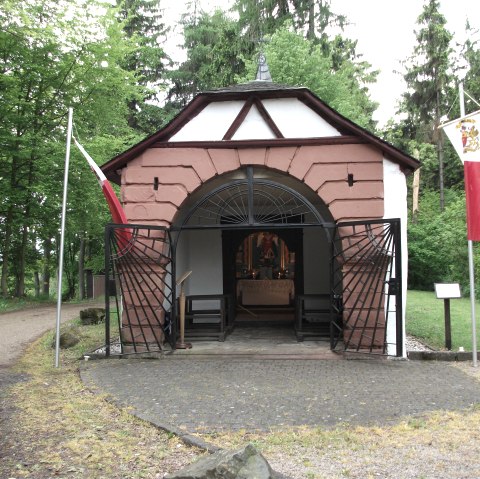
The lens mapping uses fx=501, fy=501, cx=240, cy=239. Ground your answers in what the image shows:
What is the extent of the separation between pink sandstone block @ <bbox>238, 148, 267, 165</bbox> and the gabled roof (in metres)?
0.09

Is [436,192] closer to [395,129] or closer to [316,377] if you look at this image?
[395,129]

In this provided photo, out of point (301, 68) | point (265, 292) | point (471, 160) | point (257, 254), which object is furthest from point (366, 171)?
point (301, 68)

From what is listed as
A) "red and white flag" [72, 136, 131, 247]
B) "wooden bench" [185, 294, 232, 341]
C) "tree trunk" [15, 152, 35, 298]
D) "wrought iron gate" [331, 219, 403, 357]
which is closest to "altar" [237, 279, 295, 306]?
"wooden bench" [185, 294, 232, 341]

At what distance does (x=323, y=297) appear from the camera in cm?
992

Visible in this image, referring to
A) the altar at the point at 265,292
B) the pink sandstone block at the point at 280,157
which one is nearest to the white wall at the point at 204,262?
the altar at the point at 265,292

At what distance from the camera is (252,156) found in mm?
8695

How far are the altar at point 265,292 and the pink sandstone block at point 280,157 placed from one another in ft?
19.8

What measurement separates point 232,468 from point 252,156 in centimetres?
604

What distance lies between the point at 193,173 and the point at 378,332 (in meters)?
4.15

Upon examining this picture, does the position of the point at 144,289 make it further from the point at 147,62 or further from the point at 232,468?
the point at 147,62

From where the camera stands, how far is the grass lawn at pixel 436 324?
9711mm

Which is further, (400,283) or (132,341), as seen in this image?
(132,341)

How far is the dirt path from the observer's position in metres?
9.20

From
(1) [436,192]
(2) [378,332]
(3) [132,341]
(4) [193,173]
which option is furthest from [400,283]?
(1) [436,192]
